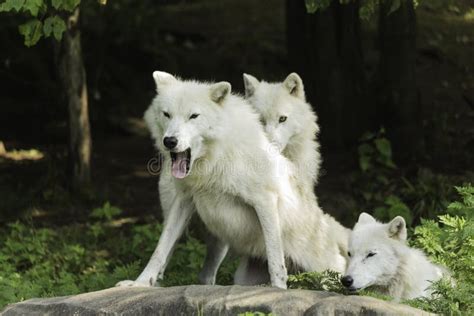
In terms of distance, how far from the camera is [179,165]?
725 centimetres

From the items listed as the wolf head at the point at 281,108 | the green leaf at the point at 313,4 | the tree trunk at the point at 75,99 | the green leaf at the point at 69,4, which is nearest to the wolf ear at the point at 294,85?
the wolf head at the point at 281,108

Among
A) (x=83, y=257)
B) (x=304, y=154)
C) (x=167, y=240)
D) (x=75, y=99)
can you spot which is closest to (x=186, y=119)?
(x=167, y=240)

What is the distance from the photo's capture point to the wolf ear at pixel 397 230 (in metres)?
7.25

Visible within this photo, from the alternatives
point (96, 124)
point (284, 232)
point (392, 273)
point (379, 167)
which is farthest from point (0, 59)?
point (392, 273)

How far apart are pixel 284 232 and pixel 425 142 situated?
540cm

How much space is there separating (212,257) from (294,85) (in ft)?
6.24

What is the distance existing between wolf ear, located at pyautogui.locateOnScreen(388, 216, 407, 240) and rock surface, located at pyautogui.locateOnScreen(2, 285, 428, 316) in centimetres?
118

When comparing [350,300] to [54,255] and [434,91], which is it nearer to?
[54,255]

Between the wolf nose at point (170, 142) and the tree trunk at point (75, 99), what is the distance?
18.1 ft

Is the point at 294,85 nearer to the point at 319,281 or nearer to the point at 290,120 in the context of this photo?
the point at 290,120

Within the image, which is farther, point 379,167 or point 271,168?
point 379,167

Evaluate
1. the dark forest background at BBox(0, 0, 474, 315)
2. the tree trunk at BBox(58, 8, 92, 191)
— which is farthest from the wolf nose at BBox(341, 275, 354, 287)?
the tree trunk at BBox(58, 8, 92, 191)

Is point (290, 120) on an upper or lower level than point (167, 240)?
upper

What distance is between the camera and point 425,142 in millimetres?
12672
